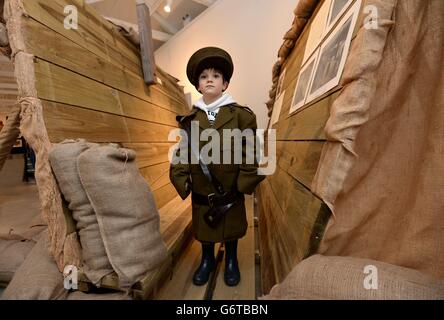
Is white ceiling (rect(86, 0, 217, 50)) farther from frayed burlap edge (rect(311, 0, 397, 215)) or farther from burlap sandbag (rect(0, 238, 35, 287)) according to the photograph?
frayed burlap edge (rect(311, 0, 397, 215))

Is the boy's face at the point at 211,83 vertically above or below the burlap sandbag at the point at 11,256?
above

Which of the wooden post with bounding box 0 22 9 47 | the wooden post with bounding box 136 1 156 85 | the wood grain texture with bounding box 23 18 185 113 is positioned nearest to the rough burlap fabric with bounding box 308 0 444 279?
the wood grain texture with bounding box 23 18 185 113

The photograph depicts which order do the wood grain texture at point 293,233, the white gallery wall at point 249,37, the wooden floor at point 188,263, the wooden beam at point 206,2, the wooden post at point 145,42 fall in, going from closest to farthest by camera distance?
the wood grain texture at point 293,233, the wooden floor at point 188,263, the wooden post at point 145,42, the white gallery wall at point 249,37, the wooden beam at point 206,2

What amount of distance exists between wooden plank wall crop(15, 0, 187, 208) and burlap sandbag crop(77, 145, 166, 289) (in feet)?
0.79

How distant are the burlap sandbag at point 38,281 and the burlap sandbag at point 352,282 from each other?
776mm

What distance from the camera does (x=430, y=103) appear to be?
2.02 ft

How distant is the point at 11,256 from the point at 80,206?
0.63 metres

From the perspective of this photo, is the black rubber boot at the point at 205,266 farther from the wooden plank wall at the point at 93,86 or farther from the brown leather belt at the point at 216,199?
the wooden plank wall at the point at 93,86

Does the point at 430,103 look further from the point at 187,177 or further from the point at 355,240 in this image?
the point at 187,177

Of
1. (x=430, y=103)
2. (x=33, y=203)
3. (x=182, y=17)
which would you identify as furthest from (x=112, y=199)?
(x=182, y=17)

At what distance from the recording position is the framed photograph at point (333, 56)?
745 mm

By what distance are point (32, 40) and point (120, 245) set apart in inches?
31.3

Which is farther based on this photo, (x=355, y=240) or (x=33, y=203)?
(x=33, y=203)

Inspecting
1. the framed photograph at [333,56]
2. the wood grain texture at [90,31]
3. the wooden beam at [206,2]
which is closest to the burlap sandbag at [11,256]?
the wood grain texture at [90,31]
